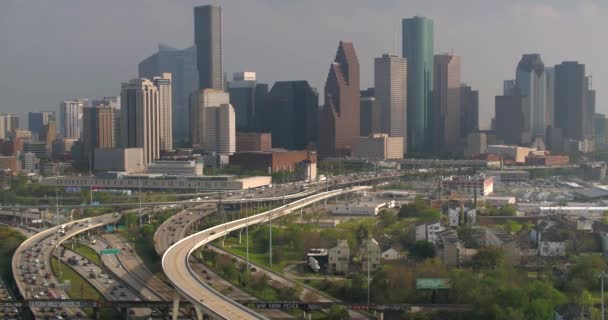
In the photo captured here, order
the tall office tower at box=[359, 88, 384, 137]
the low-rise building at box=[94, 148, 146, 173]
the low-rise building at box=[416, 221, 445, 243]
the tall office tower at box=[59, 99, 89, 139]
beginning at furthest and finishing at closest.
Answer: the tall office tower at box=[59, 99, 89, 139]
the tall office tower at box=[359, 88, 384, 137]
the low-rise building at box=[94, 148, 146, 173]
the low-rise building at box=[416, 221, 445, 243]

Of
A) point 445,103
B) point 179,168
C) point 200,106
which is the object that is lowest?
point 179,168

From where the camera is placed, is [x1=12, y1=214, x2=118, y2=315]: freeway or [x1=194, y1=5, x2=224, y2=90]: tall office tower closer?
[x1=12, y1=214, x2=118, y2=315]: freeway

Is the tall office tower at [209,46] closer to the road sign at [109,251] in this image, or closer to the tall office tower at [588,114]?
the tall office tower at [588,114]

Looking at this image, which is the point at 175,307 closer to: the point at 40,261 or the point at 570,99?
the point at 40,261

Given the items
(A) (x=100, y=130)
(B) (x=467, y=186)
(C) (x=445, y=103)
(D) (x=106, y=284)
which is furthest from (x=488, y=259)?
(C) (x=445, y=103)

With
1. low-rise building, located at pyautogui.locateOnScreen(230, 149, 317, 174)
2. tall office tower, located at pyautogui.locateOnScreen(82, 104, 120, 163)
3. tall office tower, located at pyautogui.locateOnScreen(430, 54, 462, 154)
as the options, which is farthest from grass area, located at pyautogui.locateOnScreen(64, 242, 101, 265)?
tall office tower, located at pyautogui.locateOnScreen(430, 54, 462, 154)

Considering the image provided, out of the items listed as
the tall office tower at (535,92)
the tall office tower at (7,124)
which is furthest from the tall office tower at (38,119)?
the tall office tower at (535,92)

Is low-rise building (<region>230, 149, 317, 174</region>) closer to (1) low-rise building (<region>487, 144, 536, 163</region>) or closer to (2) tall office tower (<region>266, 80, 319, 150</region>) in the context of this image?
(2) tall office tower (<region>266, 80, 319, 150</region>)
